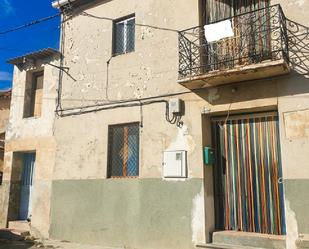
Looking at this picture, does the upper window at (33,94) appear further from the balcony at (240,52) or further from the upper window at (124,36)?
the balcony at (240,52)

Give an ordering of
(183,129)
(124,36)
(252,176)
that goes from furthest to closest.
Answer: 1. (124,36)
2. (183,129)
3. (252,176)

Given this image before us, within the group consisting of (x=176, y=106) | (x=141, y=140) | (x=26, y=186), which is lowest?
(x=26, y=186)

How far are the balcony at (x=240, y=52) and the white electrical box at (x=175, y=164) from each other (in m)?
1.63

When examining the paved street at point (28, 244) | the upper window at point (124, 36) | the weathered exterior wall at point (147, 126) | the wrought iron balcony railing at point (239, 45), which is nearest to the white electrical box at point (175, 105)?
the weathered exterior wall at point (147, 126)

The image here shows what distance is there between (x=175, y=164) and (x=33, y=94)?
20.4ft

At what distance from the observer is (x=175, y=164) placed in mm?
8164

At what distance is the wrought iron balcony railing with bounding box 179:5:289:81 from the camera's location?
7242 mm

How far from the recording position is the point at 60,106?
35.1 ft

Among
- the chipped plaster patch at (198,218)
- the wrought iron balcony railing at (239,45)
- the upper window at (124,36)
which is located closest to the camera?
the wrought iron balcony railing at (239,45)

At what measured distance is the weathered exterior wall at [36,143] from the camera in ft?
34.0

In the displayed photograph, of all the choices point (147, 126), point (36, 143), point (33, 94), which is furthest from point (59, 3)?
point (147, 126)

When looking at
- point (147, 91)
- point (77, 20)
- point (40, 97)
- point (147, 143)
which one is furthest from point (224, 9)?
point (40, 97)

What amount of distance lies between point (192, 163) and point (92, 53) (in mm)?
Result: 4724

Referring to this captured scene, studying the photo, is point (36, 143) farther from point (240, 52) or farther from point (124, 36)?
point (240, 52)
